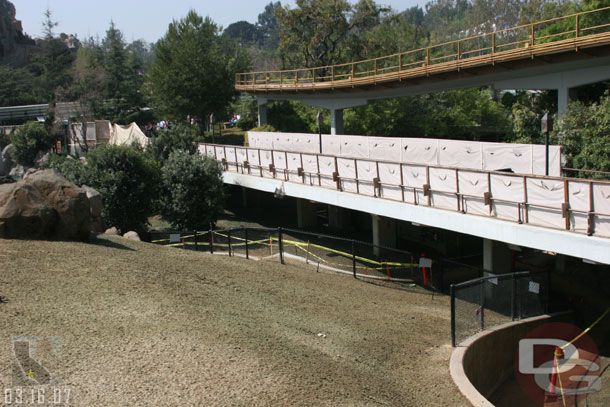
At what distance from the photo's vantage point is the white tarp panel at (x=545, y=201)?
1455 cm

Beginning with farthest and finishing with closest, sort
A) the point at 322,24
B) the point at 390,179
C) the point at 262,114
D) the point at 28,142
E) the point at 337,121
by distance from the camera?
the point at 28,142 → the point at 262,114 → the point at 322,24 → the point at 337,121 → the point at 390,179

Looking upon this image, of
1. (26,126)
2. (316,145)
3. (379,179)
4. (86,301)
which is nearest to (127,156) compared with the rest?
(316,145)

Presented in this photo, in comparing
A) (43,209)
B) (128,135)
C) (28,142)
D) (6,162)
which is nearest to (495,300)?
(43,209)

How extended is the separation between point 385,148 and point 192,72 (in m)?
29.2

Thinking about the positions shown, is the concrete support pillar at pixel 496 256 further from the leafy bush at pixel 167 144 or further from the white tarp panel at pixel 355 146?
the leafy bush at pixel 167 144

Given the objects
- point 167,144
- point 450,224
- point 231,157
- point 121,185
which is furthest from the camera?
point 167,144

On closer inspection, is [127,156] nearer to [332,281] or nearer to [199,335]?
[332,281]

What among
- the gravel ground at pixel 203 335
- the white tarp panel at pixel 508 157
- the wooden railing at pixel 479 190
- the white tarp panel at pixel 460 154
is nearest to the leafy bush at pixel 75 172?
the wooden railing at pixel 479 190

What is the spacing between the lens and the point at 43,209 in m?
14.4

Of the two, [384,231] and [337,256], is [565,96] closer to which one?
[384,231]

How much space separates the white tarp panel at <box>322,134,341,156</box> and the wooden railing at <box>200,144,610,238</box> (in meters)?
4.41

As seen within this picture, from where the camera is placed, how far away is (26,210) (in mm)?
14133

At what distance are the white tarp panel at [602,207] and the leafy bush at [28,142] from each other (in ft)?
197

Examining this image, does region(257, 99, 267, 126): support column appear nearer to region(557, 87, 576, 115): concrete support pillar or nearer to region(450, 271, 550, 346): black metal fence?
region(557, 87, 576, 115): concrete support pillar
